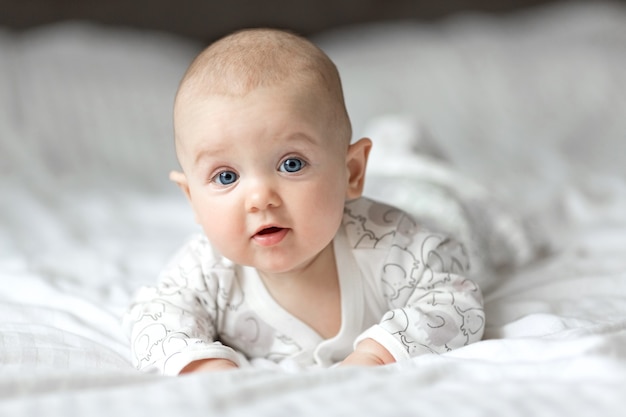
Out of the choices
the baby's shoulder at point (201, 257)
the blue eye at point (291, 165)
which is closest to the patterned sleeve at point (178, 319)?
the baby's shoulder at point (201, 257)

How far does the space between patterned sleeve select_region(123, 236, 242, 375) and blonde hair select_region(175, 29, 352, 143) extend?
247mm

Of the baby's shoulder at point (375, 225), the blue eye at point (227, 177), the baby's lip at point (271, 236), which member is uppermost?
the blue eye at point (227, 177)

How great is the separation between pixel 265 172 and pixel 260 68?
4.9 inches

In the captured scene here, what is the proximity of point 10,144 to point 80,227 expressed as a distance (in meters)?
0.50

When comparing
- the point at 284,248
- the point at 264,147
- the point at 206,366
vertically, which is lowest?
the point at 206,366

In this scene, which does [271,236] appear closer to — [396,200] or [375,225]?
[375,225]

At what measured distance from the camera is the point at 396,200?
5.09ft

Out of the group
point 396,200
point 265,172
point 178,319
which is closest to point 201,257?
point 178,319

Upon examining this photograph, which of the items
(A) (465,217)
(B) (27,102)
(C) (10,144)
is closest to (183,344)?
(A) (465,217)

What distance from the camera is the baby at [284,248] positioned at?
38.9 inches

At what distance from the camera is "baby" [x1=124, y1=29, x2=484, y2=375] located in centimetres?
99

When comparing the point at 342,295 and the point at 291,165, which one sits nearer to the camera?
the point at 291,165

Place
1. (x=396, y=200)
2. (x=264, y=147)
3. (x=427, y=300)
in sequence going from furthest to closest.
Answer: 1. (x=396, y=200)
2. (x=427, y=300)
3. (x=264, y=147)

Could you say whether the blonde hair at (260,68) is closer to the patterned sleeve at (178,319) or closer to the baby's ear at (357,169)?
the baby's ear at (357,169)
